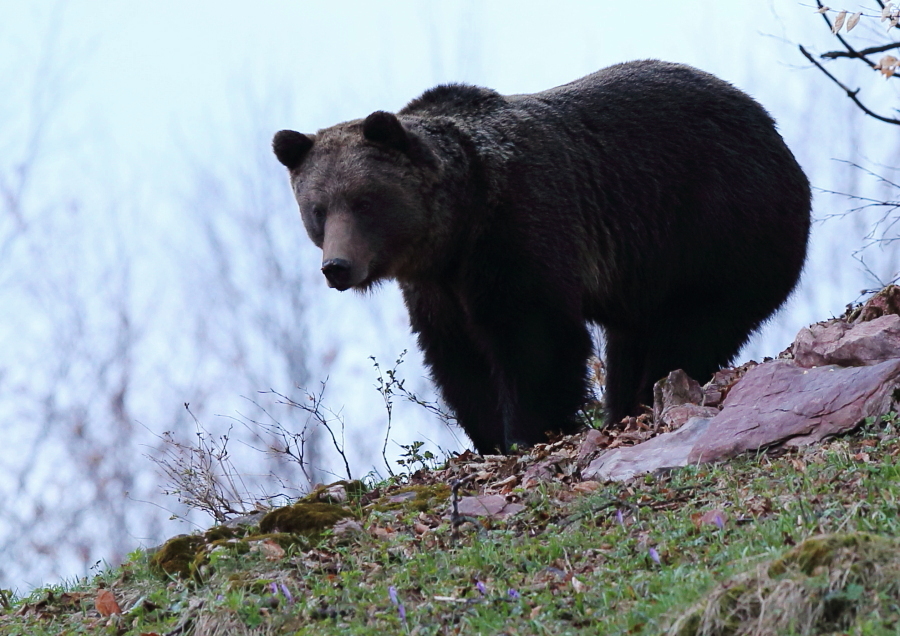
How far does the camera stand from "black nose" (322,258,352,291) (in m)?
7.25

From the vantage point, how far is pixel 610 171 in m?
8.44

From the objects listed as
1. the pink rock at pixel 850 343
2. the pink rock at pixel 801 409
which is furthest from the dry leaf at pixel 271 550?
the pink rock at pixel 850 343

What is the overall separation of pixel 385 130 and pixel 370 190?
43 centimetres

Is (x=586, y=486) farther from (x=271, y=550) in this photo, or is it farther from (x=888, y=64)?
(x=888, y=64)

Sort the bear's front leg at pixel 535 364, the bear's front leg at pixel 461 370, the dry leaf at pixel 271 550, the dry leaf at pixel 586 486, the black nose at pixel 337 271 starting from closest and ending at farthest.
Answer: the dry leaf at pixel 271 550
the dry leaf at pixel 586 486
the black nose at pixel 337 271
the bear's front leg at pixel 535 364
the bear's front leg at pixel 461 370

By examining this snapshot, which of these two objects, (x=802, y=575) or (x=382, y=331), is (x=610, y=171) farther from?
(x=382, y=331)

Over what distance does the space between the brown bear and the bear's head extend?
0.04 ft

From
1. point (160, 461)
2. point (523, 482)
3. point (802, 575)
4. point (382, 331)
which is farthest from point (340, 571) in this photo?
point (382, 331)

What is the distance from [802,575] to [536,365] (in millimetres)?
4223

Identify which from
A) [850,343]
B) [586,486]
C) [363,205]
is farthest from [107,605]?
[850,343]

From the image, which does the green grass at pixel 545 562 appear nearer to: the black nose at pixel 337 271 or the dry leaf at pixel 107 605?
the dry leaf at pixel 107 605

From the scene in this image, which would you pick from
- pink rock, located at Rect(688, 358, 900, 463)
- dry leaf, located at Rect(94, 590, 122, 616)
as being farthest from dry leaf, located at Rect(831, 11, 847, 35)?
dry leaf, located at Rect(94, 590, 122, 616)

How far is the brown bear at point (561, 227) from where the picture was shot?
7625 millimetres

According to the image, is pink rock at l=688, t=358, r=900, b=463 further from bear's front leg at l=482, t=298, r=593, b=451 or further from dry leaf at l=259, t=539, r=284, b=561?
dry leaf at l=259, t=539, r=284, b=561
